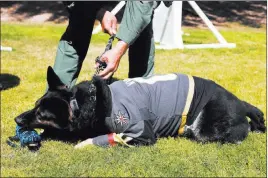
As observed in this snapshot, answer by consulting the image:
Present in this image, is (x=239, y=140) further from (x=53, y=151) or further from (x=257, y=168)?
(x=53, y=151)

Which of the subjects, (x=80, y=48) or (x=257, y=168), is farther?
(x=80, y=48)

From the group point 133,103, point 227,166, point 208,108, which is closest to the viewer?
point 227,166

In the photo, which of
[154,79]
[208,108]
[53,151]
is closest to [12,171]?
[53,151]

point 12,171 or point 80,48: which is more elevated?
point 80,48

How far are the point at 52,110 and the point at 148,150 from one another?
0.86 metres

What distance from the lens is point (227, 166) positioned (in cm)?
328

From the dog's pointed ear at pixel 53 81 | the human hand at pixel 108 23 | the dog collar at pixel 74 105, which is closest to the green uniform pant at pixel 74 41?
the human hand at pixel 108 23

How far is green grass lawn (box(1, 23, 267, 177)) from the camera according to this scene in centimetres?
316

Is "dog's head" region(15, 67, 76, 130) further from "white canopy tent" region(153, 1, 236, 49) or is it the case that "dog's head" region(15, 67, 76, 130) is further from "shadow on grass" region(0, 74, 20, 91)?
"white canopy tent" region(153, 1, 236, 49)

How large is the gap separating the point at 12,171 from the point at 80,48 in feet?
5.55

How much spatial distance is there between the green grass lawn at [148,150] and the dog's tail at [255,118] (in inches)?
4.6

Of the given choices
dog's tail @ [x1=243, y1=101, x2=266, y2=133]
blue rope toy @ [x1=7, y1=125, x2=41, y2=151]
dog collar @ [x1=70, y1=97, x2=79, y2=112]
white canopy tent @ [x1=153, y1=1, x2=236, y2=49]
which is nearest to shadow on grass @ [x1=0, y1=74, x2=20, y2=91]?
blue rope toy @ [x1=7, y1=125, x2=41, y2=151]

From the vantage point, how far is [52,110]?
11.5ft

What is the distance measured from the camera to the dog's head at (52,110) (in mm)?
3475
